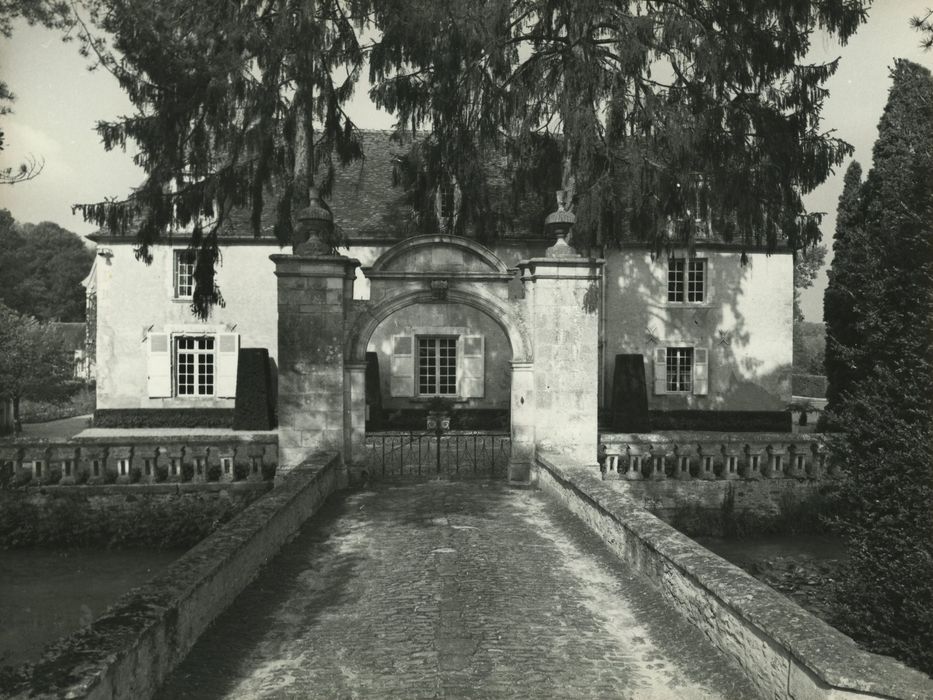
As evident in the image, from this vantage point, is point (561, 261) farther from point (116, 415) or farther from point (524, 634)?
point (116, 415)

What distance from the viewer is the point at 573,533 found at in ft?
24.5

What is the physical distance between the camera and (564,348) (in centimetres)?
1005

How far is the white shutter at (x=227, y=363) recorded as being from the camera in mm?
19625

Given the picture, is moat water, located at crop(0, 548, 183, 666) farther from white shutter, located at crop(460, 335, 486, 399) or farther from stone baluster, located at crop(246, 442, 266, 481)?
white shutter, located at crop(460, 335, 486, 399)

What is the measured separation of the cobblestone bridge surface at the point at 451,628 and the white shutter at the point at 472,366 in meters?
11.4

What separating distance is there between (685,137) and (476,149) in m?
3.85

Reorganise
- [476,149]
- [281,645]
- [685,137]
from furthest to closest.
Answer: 1. [476,149]
2. [685,137]
3. [281,645]

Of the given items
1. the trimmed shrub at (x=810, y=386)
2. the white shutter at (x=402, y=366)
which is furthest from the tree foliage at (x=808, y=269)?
the white shutter at (x=402, y=366)

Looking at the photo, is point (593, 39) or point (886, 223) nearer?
point (886, 223)

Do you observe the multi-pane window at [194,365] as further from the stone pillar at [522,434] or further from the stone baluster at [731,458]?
the stone baluster at [731,458]

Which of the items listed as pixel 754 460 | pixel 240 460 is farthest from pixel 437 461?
pixel 754 460

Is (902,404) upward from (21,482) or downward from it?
upward

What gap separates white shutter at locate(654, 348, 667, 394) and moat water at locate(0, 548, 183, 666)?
13.7 meters

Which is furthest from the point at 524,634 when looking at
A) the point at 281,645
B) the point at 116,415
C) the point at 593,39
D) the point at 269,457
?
the point at 116,415
